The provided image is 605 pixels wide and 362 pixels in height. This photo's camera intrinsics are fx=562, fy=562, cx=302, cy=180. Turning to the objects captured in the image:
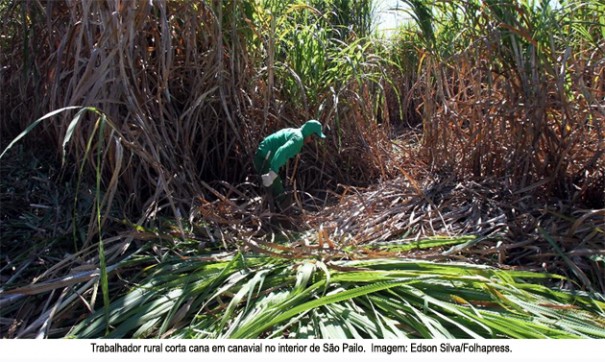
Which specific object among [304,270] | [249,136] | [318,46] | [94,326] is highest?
[318,46]

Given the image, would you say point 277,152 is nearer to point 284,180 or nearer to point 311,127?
point 311,127

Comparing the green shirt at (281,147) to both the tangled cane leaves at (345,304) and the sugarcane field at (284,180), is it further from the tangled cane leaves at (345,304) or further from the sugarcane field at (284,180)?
the tangled cane leaves at (345,304)

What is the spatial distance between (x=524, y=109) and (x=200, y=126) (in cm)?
133

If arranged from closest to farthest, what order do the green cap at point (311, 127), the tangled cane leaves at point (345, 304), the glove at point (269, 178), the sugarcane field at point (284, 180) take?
the tangled cane leaves at point (345, 304) → the sugarcane field at point (284, 180) → the glove at point (269, 178) → the green cap at point (311, 127)

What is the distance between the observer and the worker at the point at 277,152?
2197mm

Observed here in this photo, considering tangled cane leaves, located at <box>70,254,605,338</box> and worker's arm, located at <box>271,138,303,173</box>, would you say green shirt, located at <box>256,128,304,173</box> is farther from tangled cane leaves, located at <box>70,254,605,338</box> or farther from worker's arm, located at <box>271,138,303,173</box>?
tangled cane leaves, located at <box>70,254,605,338</box>

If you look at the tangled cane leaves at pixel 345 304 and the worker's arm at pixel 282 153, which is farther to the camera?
the worker's arm at pixel 282 153

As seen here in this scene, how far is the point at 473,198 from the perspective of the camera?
A: 222 cm

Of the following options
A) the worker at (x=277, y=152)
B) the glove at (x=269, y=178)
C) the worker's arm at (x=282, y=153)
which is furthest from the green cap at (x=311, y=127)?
the glove at (x=269, y=178)

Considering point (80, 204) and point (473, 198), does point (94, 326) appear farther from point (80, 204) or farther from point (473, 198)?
point (473, 198)

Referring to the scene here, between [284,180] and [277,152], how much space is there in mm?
451

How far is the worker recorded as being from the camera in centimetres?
220

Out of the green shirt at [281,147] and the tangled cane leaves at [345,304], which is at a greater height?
the green shirt at [281,147]

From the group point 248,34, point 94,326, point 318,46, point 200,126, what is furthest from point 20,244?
point 318,46
